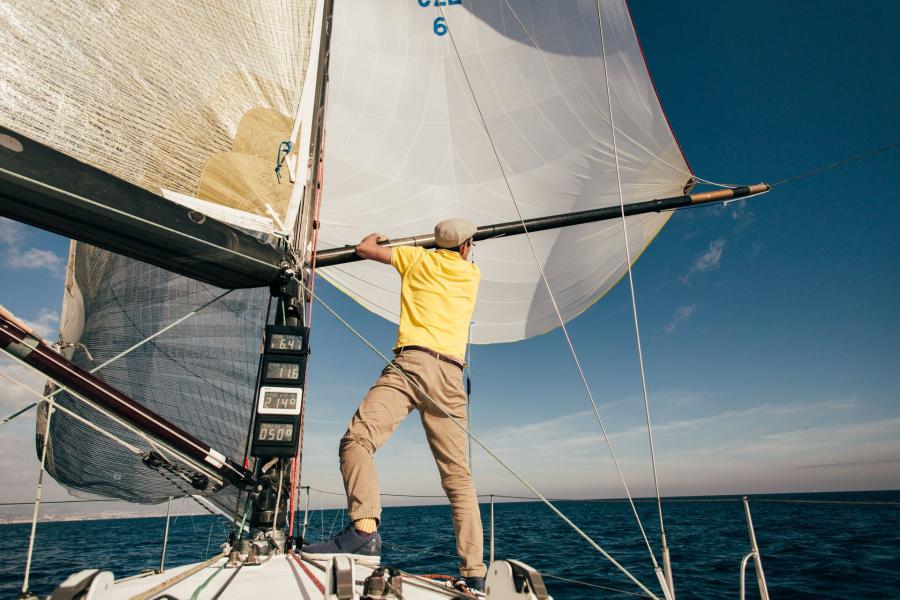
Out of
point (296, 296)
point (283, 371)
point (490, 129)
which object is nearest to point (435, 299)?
point (283, 371)

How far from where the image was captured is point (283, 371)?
8.96ft

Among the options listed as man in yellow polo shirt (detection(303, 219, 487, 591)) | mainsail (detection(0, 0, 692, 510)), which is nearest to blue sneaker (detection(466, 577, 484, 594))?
man in yellow polo shirt (detection(303, 219, 487, 591))

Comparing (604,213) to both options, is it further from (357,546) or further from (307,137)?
(357,546)

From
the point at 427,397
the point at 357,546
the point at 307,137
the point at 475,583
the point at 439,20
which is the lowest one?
the point at 475,583

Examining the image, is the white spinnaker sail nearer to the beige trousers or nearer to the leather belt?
the leather belt

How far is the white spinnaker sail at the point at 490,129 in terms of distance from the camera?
619 cm

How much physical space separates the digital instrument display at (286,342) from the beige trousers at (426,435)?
0.87 m

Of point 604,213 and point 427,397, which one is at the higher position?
A: point 604,213

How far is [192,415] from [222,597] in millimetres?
4111

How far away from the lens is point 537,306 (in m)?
7.09

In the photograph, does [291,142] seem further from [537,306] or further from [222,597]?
[537,306]

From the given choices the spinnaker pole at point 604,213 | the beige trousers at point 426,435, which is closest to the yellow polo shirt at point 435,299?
the beige trousers at point 426,435

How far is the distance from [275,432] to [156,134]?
5.85ft

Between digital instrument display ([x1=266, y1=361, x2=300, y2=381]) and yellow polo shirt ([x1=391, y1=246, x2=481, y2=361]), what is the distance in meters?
0.79
